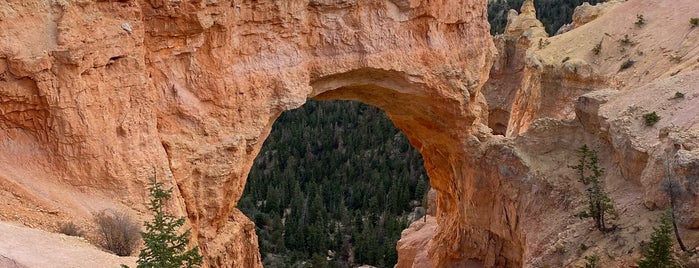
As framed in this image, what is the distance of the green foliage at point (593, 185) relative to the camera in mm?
14562

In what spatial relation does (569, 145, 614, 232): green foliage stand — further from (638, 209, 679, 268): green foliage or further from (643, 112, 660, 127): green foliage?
(638, 209, 679, 268): green foliage

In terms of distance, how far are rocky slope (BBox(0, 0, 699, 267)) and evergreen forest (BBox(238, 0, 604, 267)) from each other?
1525 centimetres

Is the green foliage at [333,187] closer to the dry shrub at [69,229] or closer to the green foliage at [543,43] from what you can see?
the green foliage at [543,43]

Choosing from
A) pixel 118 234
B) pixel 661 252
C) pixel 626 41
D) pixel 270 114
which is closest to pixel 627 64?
pixel 626 41

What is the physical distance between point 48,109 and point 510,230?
501 inches

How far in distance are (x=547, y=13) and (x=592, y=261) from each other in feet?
176

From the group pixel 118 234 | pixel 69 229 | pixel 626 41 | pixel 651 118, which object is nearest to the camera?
pixel 69 229

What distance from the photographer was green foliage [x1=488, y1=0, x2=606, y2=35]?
60084 millimetres

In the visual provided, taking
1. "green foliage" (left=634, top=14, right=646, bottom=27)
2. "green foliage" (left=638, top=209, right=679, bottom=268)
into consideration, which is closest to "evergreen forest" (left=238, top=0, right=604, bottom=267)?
"green foliage" (left=634, top=14, right=646, bottom=27)

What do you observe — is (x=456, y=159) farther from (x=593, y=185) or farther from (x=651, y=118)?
(x=651, y=118)

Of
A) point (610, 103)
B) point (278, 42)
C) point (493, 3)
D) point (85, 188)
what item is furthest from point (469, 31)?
point (493, 3)

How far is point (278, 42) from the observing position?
1675 centimetres

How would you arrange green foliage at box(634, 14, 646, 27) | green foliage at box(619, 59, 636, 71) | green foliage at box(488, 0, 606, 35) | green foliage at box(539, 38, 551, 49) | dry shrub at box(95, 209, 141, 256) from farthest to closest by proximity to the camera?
green foliage at box(488, 0, 606, 35) → green foliage at box(539, 38, 551, 49) → green foliage at box(634, 14, 646, 27) → green foliage at box(619, 59, 636, 71) → dry shrub at box(95, 209, 141, 256)

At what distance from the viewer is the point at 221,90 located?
15695 millimetres
